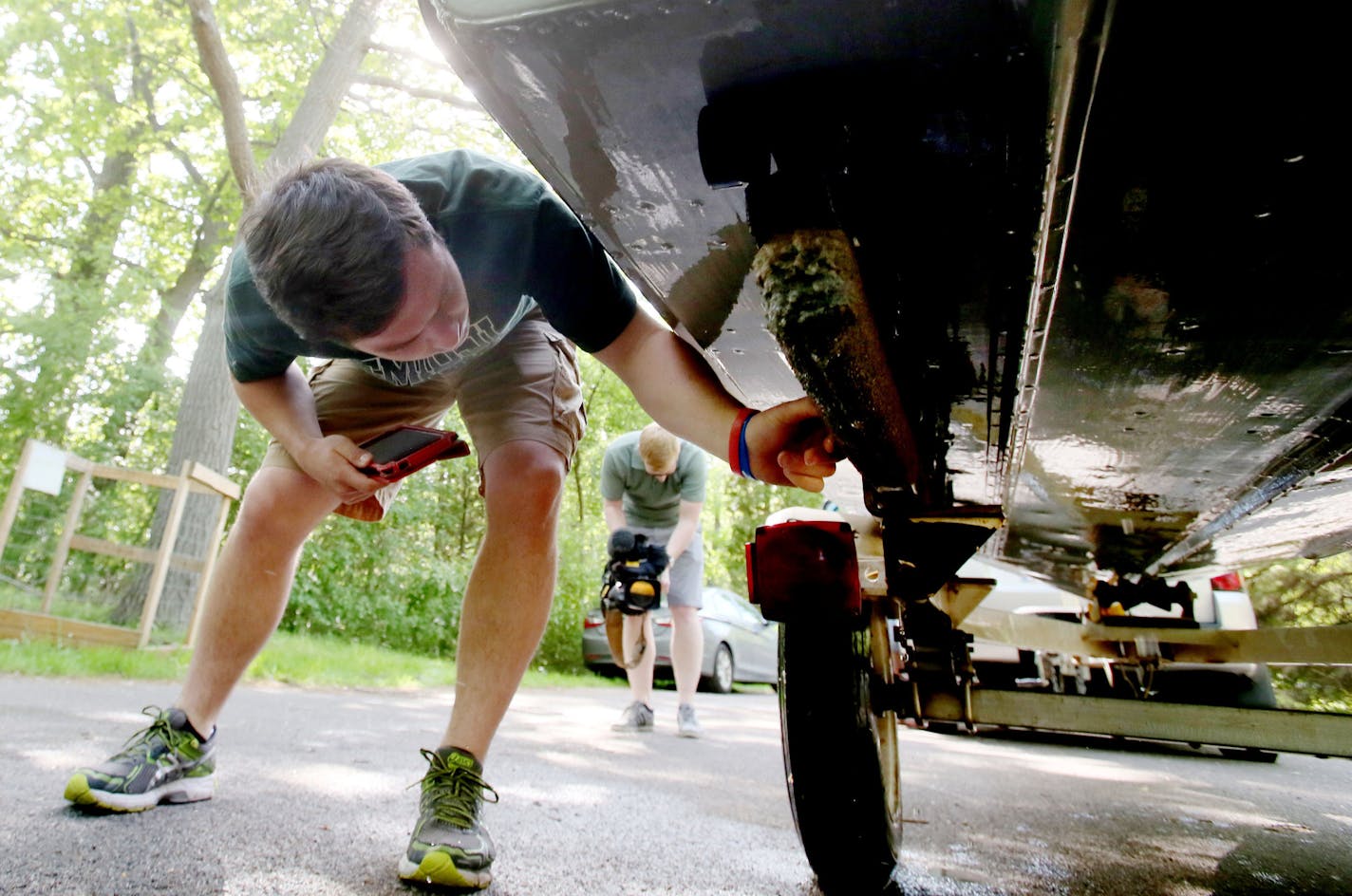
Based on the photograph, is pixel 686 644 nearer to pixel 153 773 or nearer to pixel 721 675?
pixel 153 773

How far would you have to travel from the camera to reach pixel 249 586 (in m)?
1.80

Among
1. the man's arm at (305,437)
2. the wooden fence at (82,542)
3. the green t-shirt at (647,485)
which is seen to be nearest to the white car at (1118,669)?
the green t-shirt at (647,485)

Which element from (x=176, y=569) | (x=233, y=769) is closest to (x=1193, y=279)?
(x=233, y=769)

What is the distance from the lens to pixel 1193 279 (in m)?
0.85

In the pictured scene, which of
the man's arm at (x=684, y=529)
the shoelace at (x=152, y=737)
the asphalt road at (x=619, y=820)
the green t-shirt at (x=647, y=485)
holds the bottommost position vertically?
the asphalt road at (x=619, y=820)

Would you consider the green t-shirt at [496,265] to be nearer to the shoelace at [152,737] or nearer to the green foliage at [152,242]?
the shoelace at [152,737]

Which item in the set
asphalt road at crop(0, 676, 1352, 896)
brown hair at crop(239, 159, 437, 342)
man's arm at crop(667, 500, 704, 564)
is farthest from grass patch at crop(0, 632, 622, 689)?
brown hair at crop(239, 159, 437, 342)

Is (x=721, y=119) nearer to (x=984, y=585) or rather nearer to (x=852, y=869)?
(x=852, y=869)

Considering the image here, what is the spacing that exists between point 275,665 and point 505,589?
463 cm

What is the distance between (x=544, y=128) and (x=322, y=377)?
1.37 m

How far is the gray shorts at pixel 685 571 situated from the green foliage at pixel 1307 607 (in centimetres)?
463

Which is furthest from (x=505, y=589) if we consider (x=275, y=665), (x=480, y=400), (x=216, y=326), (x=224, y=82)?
(x=216, y=326)

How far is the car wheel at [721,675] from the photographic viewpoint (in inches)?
349

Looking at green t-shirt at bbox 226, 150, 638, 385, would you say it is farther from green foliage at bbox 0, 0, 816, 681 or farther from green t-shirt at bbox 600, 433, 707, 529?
green foliage at bbox 0, 0, 816, 681
